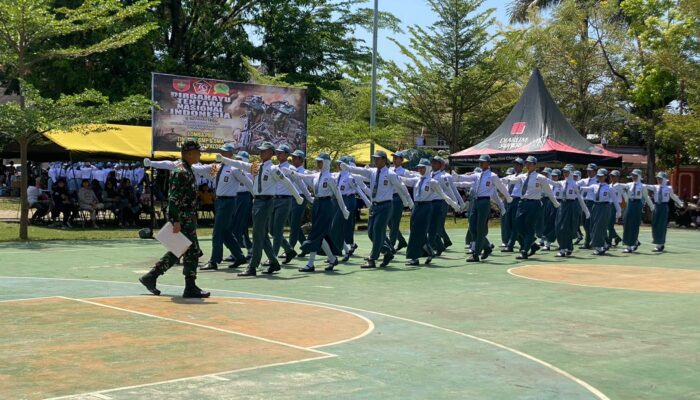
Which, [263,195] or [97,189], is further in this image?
[97,189]

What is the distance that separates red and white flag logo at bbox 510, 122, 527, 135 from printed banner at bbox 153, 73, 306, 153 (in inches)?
349

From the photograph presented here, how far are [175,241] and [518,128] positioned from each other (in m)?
24.0

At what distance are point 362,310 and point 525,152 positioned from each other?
21.8 metres

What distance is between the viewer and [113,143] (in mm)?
28984

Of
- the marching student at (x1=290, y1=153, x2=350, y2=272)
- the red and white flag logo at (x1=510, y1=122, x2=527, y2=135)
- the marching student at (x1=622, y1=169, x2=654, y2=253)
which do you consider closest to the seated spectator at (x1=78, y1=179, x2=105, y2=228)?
the marching student at (x1=290, y1=153, x2=350, y2=272)

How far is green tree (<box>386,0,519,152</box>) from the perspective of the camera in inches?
1660

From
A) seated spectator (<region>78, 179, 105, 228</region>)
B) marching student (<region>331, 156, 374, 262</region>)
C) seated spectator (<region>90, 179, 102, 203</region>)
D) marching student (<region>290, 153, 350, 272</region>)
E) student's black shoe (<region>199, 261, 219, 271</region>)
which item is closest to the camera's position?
student's black shoe (<region>199, 261, 219, 271</region>)

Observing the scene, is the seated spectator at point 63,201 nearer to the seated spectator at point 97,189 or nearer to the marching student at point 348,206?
the seated spectator at point 97,189

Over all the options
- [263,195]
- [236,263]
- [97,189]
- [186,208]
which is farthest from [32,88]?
[186,208]

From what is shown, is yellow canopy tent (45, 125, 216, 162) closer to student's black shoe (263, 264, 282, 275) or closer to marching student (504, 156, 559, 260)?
marching student (504, 156, 559, 260)

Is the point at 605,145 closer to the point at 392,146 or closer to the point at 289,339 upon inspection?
the point at 392,146

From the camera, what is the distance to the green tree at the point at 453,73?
138ft

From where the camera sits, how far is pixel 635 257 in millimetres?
21641

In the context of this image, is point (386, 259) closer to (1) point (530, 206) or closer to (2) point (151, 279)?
(1) point (530, 206)
